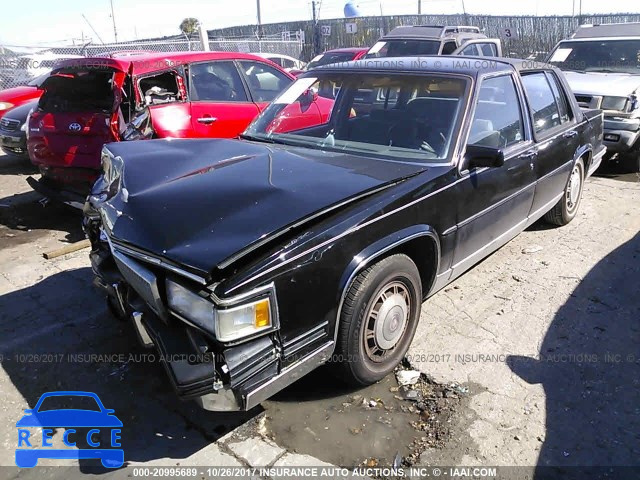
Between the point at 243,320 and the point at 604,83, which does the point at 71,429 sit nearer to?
the point at 243,320

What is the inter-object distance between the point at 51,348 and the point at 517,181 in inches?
140

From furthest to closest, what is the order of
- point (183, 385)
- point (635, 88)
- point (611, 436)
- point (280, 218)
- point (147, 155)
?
point (635, 88) → point (147, 155) → point (611, 436) → point (280, 218) → point (183, 385)

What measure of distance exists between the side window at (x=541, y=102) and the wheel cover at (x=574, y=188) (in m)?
0.79

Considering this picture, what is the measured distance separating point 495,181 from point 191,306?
2388 mm

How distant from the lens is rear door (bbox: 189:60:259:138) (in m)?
5.61

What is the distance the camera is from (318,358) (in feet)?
8.50

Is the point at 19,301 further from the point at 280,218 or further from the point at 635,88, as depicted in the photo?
the point at 635,88

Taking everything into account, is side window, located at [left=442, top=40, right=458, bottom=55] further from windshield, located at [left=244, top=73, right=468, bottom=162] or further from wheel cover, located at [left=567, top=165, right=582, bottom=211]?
windshield, located at [left=244, top=73, right=468, bottom=162]

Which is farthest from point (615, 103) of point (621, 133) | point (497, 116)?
point (497, 116)

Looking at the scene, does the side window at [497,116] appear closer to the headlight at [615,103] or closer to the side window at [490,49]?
the headlight at [615,103]

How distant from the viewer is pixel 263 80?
6555 mm

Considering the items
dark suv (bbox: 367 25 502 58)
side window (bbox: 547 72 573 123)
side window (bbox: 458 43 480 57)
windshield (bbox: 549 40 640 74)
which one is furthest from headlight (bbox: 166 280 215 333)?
side window (bbox: 458 43 480 57)

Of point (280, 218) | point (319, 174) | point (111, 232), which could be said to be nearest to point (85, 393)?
point (111, 232)

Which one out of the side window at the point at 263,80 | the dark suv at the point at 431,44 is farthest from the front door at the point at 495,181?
the dark suv at the point at 431,44
